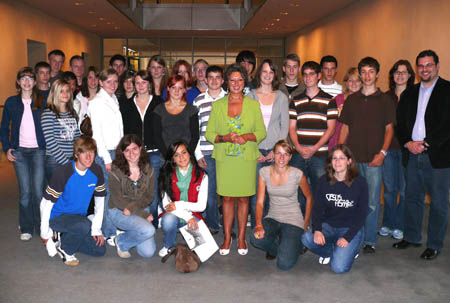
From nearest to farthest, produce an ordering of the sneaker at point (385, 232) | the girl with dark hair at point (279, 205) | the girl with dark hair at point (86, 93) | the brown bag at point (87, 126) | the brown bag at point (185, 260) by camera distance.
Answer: the brown bag at point (185, 260)
the girl with dark hair at point (279, 205)
the brown bag at point (87, 126)
the sneaker at point (385, 232)
the girl with dark hair at point (86, 93)

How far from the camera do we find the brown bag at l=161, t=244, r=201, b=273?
332 cm

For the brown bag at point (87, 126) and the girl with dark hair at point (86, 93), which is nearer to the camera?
the brown bag at point (87, 126)

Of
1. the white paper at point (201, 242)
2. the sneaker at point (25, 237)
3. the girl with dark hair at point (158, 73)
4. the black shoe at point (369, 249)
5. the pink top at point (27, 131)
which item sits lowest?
the sneaker at point (25, 237)

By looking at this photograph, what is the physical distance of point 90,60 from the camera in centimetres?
1617

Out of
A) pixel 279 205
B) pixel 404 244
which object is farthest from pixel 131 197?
pixel 404 244

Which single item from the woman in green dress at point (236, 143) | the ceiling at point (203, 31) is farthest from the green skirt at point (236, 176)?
the ceiling at point (203, 31)

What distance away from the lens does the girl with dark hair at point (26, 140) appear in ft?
13.3

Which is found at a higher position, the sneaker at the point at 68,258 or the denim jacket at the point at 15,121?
the denim jacket at the point at 15,121

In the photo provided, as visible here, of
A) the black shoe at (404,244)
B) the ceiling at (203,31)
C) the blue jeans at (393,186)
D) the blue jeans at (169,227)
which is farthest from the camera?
the ceiling at (203,31)

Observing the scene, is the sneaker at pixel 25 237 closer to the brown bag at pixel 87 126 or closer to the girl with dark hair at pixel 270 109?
the brown bag at pixel 87 126

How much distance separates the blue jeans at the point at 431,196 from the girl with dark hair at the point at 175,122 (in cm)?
207

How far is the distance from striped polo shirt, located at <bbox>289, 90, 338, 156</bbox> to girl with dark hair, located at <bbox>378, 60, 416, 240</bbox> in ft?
2.40

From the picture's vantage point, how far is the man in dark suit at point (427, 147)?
357cm

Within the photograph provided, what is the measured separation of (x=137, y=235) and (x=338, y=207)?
5.82ft
